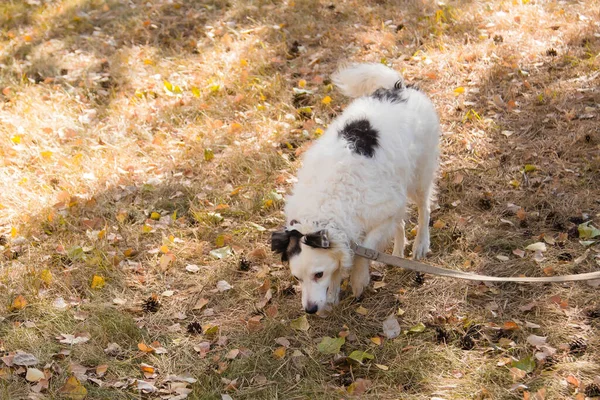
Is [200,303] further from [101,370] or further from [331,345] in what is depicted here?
[331,345]

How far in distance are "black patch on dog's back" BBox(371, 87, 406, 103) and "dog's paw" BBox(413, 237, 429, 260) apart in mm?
1164

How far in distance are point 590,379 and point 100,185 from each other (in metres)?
4.61

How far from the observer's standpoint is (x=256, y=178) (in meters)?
6.10

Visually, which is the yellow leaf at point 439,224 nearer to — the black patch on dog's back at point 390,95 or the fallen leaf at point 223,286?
the black patch on dog's back at point 390,95

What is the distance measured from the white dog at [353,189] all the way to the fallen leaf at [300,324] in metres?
0.20

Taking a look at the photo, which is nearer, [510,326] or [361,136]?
[510,326]

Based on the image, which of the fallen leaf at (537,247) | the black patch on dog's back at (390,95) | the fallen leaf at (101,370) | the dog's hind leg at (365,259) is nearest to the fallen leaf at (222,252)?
the dog's hind leg at (365,259)

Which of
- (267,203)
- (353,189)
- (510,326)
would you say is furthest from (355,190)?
(267,203)

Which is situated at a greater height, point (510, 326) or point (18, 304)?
point (510, 326)

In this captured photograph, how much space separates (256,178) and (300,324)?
2119 mm

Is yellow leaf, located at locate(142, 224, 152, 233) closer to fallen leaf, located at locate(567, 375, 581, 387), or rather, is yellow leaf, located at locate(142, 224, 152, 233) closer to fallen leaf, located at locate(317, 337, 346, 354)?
fallen leaf, located at locate(317, 337, 346, 354)

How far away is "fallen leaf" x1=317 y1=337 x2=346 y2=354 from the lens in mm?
4035

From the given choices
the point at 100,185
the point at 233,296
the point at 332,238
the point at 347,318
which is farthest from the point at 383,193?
the point at 100,185

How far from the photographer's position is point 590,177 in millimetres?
5500
